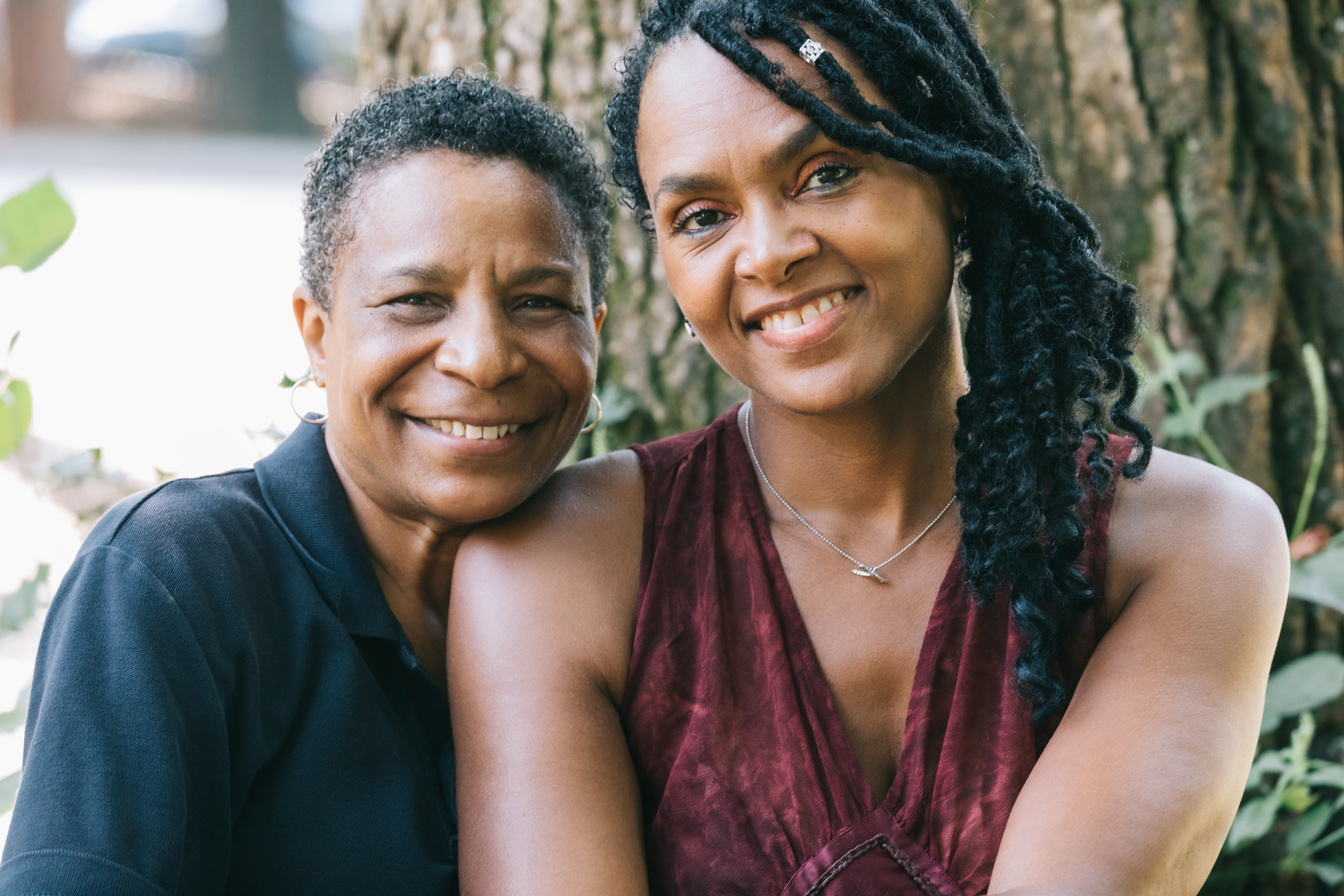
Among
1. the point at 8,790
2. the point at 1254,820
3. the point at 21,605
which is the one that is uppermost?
the point at 21,605

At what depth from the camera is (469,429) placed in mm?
1801

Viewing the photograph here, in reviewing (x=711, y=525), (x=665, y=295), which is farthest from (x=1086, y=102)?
(x=711, y=525)

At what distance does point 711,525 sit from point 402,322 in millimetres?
552

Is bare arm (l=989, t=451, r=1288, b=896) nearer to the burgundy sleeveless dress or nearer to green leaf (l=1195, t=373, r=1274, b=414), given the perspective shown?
the burgundy sleeveless dress

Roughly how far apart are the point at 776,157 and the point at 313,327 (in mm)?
851

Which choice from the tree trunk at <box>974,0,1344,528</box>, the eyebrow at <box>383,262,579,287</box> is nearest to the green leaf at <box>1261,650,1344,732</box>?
the tree trunk at <box>974,0,1344,528</box>

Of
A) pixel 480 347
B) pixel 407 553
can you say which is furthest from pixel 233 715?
pixel 480 347

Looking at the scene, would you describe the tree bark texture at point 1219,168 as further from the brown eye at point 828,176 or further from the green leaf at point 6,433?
the green leaf at point 6,433

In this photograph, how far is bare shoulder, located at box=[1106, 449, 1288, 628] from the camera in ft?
5.40

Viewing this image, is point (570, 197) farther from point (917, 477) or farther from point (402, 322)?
point (917, 477)

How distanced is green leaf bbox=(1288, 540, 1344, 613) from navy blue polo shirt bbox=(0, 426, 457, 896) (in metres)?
1.55

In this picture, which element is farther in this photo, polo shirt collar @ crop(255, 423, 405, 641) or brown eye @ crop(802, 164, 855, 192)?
polo shirt collar @ crop(255, 423, 405, 641)

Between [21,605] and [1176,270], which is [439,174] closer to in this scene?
[21,605]

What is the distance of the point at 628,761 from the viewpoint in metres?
1.70
